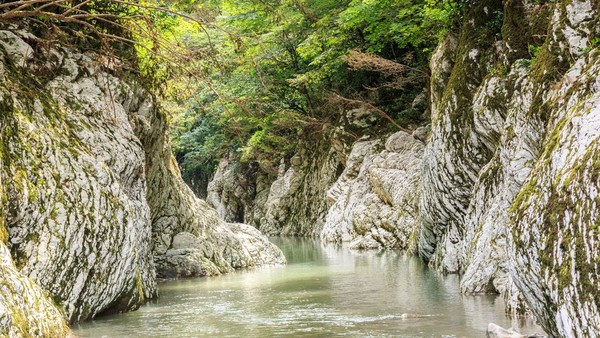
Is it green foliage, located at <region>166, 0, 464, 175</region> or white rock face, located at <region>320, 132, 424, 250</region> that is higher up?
green foliage, located at <region>166, 0, 464, 175</region>

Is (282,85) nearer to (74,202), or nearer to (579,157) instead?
(74,202)

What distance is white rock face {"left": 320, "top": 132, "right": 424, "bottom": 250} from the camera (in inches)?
842

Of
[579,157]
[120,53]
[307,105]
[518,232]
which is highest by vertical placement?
[307,105]

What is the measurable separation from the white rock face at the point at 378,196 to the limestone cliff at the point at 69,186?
9.50m

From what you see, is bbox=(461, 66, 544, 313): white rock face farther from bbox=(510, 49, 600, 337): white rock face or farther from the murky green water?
bbox=(510, 49, 600, 337): white rock face

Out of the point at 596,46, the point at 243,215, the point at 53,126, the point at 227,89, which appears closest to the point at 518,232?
the point at 596,46

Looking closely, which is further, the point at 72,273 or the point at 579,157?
the point at 72,273

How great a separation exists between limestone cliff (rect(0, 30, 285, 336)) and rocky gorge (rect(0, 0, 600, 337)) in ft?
0.08

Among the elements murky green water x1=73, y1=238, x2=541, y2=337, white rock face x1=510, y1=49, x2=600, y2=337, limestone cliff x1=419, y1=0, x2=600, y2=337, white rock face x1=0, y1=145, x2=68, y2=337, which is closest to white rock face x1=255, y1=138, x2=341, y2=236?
limestone cliff x1=419, y1=0, x2=600, y2=337

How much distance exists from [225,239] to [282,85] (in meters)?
17.2

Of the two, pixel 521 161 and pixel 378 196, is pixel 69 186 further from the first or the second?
pixel 378 196

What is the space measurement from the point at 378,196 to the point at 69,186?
15585 mm

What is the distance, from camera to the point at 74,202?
9203 millimetres

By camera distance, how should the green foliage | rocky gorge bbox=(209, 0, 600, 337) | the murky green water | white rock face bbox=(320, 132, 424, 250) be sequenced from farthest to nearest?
1. the green foliage
2. white rock face bbox=(320, 132, 424, 250)
3. the murky green water
4. rocky gorge bbox=(209, 0, 600, 337)
